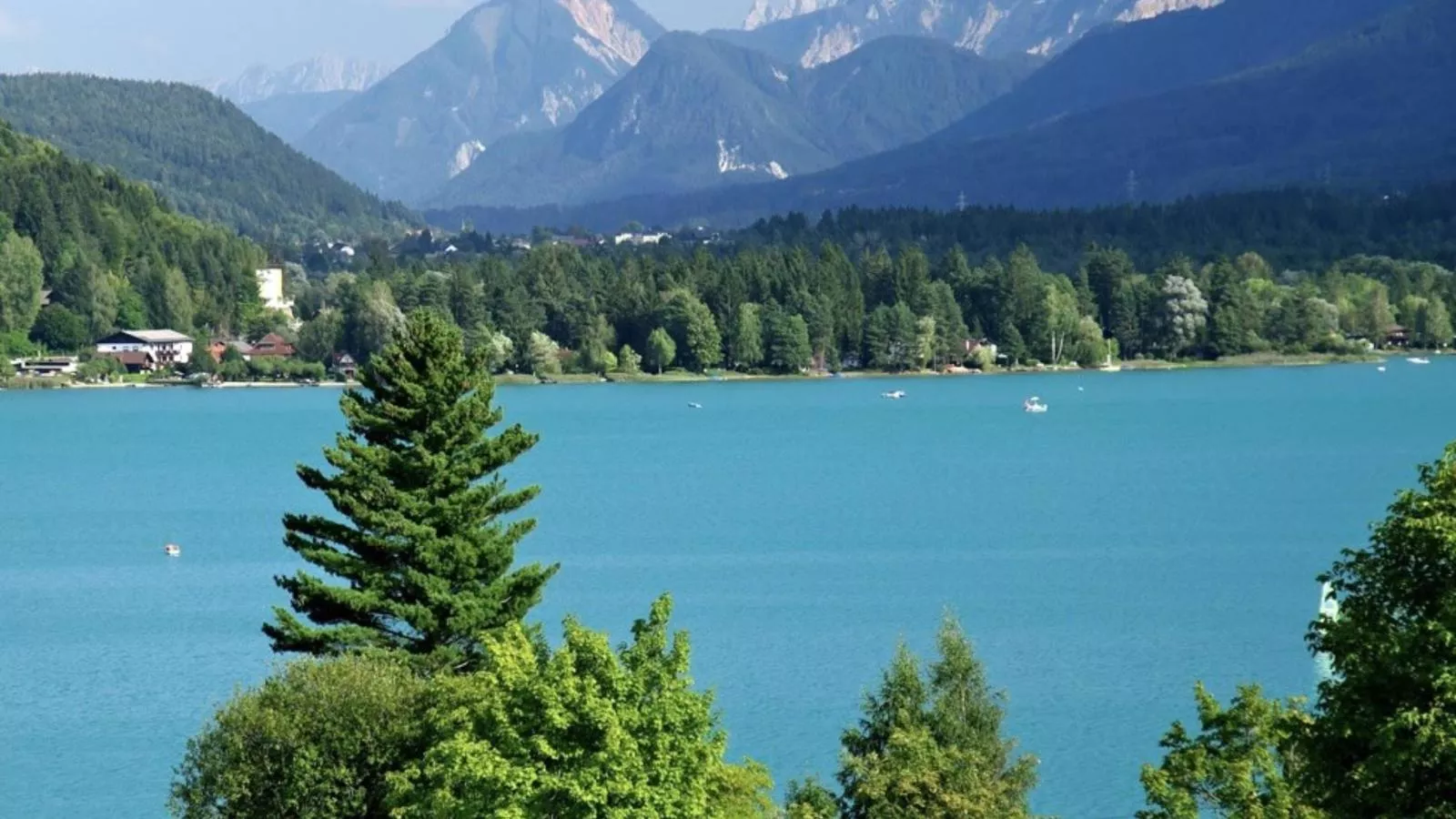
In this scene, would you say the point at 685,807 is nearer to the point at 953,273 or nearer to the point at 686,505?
the point at 686,505

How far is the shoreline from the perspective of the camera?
433ft

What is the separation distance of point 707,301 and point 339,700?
112383 millimetres

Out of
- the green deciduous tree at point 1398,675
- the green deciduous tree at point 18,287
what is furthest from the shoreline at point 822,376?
the green deciduous tree at point 1398,675

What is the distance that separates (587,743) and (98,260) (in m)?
135

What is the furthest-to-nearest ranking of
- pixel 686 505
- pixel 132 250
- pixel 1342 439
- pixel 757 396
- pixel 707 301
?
pixel 132 250, pixel 707 301, pixel 757 396, pixel 1342 439, pixel 686 505

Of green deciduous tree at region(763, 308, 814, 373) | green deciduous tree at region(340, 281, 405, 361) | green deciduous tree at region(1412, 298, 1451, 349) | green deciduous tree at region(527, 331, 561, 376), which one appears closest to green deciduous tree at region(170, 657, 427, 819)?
green deciduous tree at region(340, 281, 405, 361)

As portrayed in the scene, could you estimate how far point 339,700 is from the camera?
22219 mm

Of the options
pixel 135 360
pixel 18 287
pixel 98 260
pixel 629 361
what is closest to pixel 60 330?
pixel 18 287

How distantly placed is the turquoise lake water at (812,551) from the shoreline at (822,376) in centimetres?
1727

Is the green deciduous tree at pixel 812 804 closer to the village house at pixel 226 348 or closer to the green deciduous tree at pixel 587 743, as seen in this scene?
the green deciduous tree at pixel 587 743

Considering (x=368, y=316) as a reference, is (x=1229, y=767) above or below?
below

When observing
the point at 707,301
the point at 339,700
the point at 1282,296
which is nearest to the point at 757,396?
the point at 707,301

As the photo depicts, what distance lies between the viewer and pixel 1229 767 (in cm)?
1897

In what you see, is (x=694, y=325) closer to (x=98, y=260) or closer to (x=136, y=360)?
(x=136, y=360)
